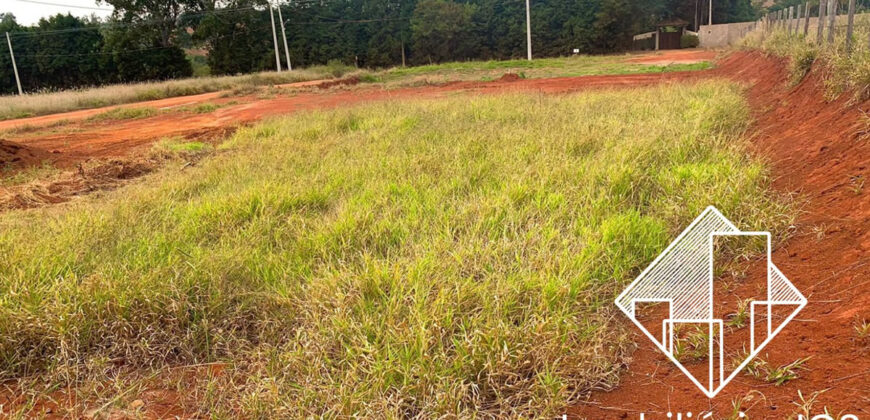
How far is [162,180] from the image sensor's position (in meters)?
5.61

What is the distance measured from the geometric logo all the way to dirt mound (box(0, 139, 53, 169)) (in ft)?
29.2

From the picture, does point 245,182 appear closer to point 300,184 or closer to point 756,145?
point 300,184

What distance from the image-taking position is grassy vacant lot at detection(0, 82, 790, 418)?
2080mm

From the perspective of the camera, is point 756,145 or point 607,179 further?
point 756,145

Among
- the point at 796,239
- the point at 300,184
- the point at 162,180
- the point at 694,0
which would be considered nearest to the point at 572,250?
the point at 796,239

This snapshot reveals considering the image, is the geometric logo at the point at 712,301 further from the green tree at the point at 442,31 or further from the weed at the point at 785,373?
the green tree at the point at 442,31

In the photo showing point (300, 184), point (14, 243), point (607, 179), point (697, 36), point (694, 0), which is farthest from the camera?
point (694, 0)

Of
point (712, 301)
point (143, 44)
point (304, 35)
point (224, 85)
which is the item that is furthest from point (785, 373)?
point (304, 35)

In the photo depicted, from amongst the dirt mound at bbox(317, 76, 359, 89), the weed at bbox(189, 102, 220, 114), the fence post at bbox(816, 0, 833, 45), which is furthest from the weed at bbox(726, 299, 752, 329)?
the dirt mound at bbox(317, 76, 359, 89)

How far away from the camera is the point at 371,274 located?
107 inches

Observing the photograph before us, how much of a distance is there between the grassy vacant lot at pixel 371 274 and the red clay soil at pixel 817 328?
15 centimetres

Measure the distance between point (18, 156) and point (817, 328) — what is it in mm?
10023

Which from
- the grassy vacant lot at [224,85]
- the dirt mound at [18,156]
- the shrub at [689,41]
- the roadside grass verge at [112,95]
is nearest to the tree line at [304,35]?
the shrub at [689,41]

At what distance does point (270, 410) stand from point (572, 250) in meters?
1.90
